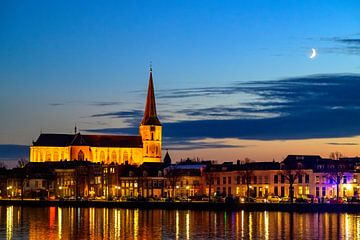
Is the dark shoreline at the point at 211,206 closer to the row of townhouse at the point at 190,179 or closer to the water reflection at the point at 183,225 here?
the water reflection at the point at 183,225

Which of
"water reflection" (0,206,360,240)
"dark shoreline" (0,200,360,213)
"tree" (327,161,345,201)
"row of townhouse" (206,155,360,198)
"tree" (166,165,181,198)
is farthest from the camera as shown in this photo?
"tree" (166,165,181,198)

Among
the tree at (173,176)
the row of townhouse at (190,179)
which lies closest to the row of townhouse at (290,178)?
the row of townhouse at (190,179)

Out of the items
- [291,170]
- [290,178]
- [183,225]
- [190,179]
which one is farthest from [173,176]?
[183,225]

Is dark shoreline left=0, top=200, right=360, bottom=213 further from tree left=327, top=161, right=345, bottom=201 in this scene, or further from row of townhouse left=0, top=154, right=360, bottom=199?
tree left=327, top=161, right=345, bottom=201

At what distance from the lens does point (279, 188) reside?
140 m

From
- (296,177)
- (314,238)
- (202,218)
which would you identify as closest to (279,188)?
(296,177)

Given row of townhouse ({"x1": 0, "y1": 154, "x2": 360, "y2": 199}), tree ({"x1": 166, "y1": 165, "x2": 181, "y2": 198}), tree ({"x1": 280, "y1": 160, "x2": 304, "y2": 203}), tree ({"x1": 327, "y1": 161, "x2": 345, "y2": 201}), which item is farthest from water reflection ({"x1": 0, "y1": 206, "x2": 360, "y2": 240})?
tree ({"x1": 166, "y1": 165, "x2": 181, "y2": 198})

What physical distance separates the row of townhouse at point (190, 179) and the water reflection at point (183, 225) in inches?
769

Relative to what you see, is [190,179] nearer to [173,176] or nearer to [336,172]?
[173,176]

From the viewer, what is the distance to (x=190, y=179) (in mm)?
155500

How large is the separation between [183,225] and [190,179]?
214 feet

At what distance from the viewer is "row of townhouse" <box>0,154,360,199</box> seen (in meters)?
136

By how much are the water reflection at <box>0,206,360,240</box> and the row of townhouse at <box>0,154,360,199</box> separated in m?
19.5

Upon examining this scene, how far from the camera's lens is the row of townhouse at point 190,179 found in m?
136
